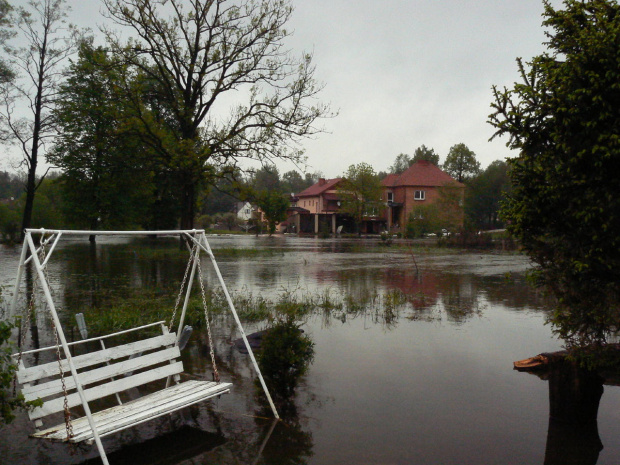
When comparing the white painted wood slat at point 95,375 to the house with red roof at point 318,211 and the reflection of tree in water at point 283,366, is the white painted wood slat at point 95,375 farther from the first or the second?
the house with red roof at point 318,211

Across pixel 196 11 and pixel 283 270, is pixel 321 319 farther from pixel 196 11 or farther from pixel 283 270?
pixel 196 11

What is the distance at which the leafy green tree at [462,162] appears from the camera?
3420 inches

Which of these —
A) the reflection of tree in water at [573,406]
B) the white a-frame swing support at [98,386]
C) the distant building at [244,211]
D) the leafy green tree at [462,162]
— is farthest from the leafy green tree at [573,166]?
the distant building at [244,211]

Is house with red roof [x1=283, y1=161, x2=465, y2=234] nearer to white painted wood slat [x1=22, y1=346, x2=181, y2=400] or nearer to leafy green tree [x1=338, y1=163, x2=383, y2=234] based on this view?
leafy green tree [x1=338, y1=163, x2=383, y2=234]

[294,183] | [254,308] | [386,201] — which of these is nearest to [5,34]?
[254,308]

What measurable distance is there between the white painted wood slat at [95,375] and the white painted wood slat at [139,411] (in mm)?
316

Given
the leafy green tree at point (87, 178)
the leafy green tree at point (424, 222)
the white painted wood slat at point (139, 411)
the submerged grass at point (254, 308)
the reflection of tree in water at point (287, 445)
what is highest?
the leafy green tree at point (87, 178)

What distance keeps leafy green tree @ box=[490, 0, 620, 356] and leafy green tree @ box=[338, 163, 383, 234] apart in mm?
58408

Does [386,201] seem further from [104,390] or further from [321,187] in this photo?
[104,390]

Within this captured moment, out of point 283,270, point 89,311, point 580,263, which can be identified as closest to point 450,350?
point 580,263

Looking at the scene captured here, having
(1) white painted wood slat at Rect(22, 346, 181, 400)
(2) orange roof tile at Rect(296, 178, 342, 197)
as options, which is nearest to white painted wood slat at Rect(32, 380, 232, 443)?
(1) white painted wood slat at Rect(22, 346, 181, 400)

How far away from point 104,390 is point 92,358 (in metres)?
0.38

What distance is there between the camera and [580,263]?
194 inches

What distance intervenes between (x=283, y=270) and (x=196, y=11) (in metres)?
10.3
